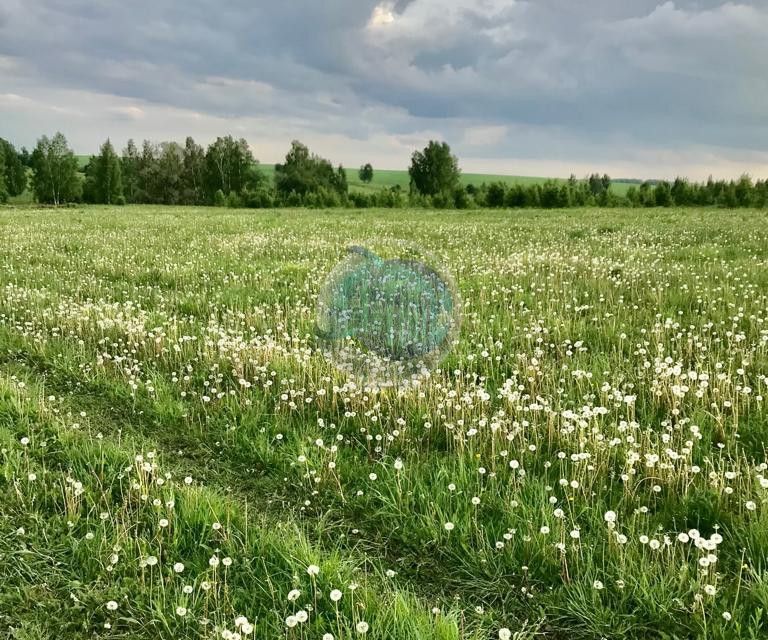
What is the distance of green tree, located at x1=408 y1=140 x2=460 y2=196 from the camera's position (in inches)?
4365

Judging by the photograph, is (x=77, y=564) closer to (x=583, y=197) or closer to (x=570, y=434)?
(x=570, y=434)

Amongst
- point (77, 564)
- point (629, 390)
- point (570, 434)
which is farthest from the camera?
point (629, 390)

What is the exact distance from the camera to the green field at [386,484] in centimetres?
364

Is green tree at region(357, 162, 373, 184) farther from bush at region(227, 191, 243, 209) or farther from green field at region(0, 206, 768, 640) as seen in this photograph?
green field at region(0, 206, 768, 640)

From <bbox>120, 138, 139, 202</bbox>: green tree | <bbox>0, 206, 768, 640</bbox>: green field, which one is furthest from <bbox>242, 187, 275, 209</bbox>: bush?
<bbox>0, 206, 768, 640</bbox>: green field

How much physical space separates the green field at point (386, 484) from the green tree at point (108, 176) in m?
108

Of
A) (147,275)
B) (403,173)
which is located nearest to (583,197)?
(147,275)

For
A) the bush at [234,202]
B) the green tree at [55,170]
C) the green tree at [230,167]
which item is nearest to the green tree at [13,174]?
the green tree at [55,170]

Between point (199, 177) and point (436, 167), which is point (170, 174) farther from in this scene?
point (436, 167)

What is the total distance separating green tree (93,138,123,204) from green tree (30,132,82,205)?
375 cm

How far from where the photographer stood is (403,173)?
198 meters

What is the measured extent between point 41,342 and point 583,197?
66.7m

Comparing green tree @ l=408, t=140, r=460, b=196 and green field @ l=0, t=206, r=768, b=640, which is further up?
green tree @ l=408, t=140, r=460, b=196

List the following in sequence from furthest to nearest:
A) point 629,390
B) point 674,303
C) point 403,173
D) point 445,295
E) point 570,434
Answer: point 403,173, point 445,295, point 674,303, point 629,390, point 570,434
